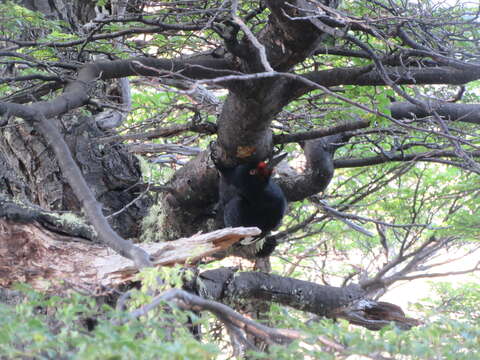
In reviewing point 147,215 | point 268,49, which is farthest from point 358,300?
point 268,49

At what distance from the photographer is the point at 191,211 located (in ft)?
15.5

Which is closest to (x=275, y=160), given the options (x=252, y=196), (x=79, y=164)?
(x=252, y=196)

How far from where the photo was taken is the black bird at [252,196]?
13.6 ft

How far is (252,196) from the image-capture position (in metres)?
4.38

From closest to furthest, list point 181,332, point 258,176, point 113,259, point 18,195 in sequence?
1. point 181,332
2. point 113,259
3. point 18,195
4. point 258,176

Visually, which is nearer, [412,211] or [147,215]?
[147,215]

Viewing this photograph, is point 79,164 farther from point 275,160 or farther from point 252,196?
point 275,160

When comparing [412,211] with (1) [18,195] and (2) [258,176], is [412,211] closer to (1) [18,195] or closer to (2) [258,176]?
(2) [258,176]

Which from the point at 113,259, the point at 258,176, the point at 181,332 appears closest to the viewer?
the point at 181,332

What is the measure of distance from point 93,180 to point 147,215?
608mm

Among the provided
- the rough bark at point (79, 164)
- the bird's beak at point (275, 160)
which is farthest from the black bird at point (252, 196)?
the rough bark at point (79, 164)

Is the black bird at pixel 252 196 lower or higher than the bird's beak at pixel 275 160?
lower

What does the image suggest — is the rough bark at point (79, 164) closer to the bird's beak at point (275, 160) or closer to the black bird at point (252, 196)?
the black bird at point (252, 196)

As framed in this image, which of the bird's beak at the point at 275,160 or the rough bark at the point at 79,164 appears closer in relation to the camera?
the bird's beak at the point at 275,160
